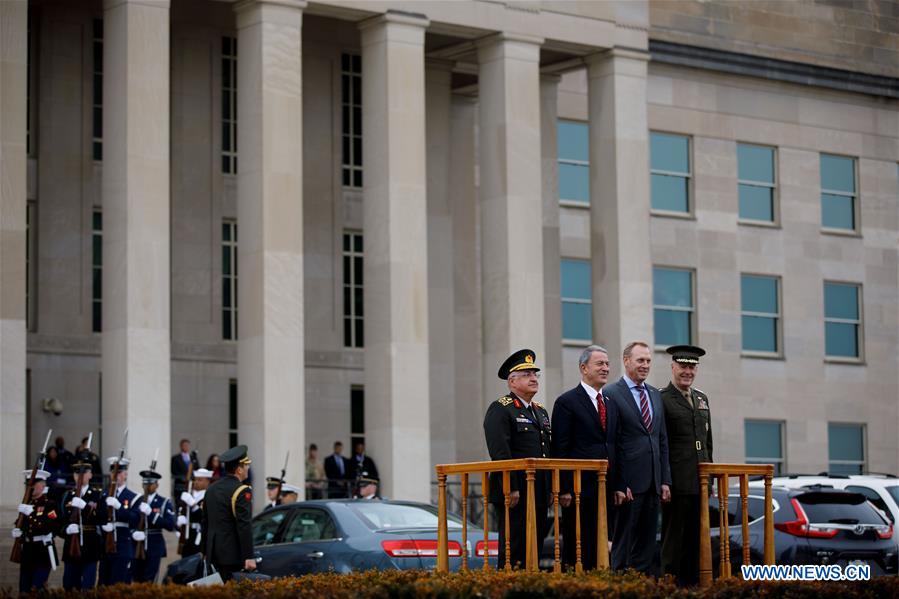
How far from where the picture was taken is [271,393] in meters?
30.5

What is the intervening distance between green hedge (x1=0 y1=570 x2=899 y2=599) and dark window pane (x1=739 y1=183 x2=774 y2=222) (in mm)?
30559

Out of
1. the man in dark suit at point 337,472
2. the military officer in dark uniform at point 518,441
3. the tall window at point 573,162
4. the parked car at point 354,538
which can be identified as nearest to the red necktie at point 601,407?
the military officer in dark uniform at point 518,441

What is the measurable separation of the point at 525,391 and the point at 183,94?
70.7 ft

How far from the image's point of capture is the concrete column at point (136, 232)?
96.2 ft

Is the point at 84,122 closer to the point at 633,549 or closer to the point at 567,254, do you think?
the point at 567,254

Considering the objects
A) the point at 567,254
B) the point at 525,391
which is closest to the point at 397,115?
the point at 567,254

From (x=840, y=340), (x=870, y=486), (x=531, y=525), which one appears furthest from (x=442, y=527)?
(x=840, y=340)

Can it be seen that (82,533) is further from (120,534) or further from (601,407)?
(601,407)

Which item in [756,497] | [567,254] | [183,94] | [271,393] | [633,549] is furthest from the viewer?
[567,254]

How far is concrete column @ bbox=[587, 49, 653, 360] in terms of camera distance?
3503 cm

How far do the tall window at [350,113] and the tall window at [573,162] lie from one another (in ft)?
18.0

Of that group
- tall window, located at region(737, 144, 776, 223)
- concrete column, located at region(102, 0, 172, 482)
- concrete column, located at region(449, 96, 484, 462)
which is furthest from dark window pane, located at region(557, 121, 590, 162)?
concrete column, located at region(102, 0, 172, 482)

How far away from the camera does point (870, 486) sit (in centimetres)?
2202

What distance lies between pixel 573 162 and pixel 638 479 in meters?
26.7
